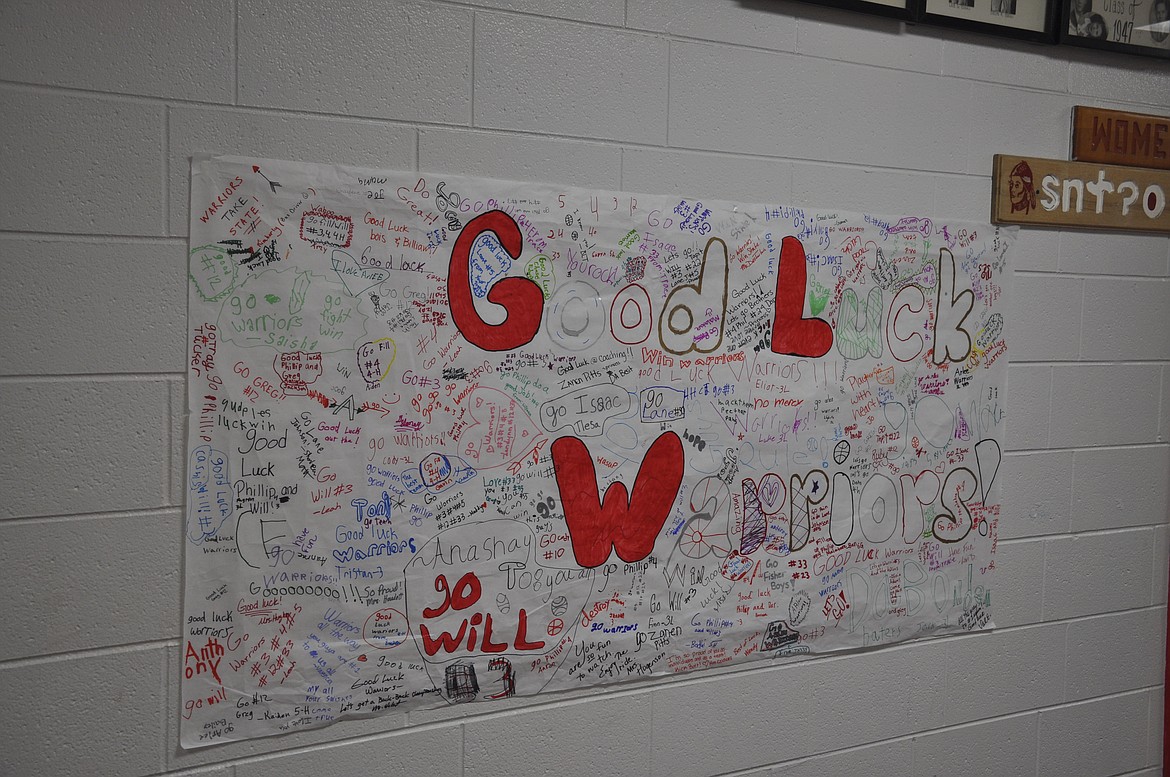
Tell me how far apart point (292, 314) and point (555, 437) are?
0.53m

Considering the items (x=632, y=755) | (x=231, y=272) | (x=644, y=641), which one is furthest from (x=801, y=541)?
(x=231, y=272)

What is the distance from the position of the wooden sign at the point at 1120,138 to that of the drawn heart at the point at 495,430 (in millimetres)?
1502

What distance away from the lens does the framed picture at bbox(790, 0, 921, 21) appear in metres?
1.90

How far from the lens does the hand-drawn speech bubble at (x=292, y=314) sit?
5.00 ft

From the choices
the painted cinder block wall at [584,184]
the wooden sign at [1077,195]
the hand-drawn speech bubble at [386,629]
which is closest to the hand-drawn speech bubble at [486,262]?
the painted cinder block wall at [584,184]

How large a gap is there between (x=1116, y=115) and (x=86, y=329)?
7.45ft

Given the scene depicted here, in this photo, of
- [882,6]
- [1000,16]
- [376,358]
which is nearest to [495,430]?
[376,358]

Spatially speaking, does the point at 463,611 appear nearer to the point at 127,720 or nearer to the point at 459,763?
the point at 459,763

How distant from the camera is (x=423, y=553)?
167cm

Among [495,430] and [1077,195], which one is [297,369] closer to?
[495,430]

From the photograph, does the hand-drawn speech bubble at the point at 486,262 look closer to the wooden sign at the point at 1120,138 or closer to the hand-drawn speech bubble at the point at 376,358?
the hand-drawn speech bubble at the point at 376,358

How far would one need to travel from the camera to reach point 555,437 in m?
1.75

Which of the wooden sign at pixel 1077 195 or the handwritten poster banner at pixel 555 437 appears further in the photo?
the wooden sign at pixel 1077 195

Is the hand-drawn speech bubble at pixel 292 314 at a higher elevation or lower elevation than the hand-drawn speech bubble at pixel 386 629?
higher
